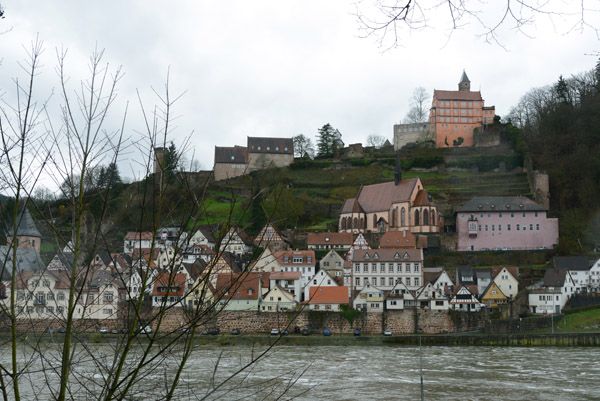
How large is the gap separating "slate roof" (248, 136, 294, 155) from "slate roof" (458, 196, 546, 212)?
32.1m

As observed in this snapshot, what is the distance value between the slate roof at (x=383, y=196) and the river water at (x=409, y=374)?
102 feet

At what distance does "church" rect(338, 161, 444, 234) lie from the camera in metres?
60.4

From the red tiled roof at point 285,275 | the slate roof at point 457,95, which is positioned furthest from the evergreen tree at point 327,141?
the red tiled roof at point 285,275

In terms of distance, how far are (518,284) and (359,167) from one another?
116 ft

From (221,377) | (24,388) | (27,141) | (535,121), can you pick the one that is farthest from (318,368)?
(535,121)

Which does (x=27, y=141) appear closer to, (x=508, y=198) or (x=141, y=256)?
(x=141, y=256)

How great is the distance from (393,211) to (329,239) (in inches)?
375

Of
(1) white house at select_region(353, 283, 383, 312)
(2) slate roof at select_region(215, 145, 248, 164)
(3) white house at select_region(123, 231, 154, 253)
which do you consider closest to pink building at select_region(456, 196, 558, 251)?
(1) white house at select_region(353, 283, 383, 312)

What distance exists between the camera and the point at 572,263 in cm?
4709

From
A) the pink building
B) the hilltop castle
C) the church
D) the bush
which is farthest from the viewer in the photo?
the hilltop castle

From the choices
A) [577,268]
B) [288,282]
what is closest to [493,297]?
[577,268]

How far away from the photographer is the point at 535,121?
252 feet

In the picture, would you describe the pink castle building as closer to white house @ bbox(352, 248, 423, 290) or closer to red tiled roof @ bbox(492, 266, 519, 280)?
red tiled roof @ bbox(492, 266, 519, 280)

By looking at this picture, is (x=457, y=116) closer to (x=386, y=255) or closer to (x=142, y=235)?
(x=386, y=255)
